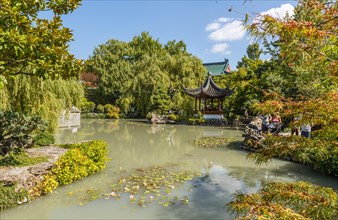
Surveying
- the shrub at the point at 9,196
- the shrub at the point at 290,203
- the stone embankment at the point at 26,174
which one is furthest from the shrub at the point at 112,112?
the shrub at the point at 290,203

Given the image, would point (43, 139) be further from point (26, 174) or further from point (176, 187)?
point (176, 187)

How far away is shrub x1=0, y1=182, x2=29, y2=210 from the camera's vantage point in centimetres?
393

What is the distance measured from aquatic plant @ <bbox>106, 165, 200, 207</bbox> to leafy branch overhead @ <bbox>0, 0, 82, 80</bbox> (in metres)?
2.44

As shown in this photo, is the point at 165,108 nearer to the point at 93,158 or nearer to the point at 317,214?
the point at 93,158

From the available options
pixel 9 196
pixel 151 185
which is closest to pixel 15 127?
pixel 9 196

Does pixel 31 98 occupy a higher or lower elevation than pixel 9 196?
higher

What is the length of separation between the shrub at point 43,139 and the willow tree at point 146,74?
13800 millimetres

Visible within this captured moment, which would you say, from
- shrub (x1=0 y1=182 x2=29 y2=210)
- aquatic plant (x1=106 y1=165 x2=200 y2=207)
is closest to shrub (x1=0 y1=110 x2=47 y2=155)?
shrub (x1=0 y1=182 x2=29 y2=210)

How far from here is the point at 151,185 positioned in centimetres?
526

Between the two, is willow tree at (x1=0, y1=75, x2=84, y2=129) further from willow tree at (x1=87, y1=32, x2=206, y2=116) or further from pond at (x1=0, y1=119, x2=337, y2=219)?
willow tree at (x1=87, y1=32, x2=206, y2=116)

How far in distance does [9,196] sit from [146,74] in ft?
64.3

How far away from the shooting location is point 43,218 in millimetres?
3816

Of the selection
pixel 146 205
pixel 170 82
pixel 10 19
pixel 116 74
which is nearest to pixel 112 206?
pixel 146 205

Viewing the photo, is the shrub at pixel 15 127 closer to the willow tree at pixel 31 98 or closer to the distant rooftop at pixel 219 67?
the willow tree at pixel 31 98
